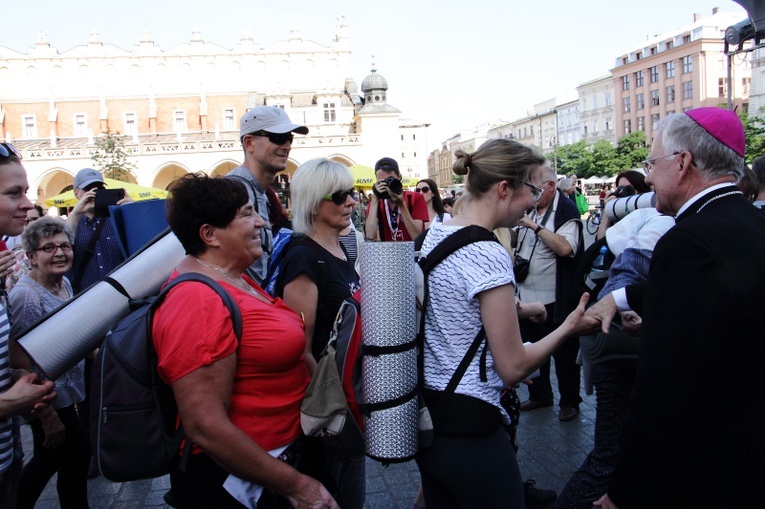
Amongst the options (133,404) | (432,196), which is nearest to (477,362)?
(133,404)

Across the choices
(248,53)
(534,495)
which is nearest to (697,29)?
(248,53)

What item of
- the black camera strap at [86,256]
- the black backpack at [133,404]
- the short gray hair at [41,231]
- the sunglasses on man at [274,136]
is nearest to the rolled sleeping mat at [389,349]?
the black backpack at [133,404]

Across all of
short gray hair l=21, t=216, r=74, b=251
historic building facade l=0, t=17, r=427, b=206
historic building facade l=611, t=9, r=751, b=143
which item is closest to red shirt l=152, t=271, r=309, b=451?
short gray hair l=21, t=216, r=74, b=251

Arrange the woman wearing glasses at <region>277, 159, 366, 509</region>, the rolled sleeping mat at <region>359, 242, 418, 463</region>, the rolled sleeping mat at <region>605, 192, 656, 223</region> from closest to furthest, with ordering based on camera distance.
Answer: the rolled sleeping mat at <region>359, 242, 418, 463</region> → the woman wearing glasses at <region>277, 159, 366, 509</region> → the rolled sleeping mat at <region>605, 192, 656, 223</region>

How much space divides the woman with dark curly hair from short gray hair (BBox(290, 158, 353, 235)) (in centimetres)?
87

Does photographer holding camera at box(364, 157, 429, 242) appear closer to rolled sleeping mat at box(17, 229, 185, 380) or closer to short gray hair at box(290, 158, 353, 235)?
short gray hair at box(290, 158, 353, 235)

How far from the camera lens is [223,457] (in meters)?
1.97

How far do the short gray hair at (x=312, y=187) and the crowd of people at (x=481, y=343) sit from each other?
0.01 metres

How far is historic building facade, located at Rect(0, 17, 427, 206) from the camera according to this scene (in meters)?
64.2

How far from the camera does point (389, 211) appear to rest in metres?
6.80

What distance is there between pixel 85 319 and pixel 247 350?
60 centimetres

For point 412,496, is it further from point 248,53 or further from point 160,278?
point 248,53

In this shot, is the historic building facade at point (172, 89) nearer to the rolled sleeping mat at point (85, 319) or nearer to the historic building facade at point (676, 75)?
the historic building facade at point (676, 75)

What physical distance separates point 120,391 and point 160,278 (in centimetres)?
53
